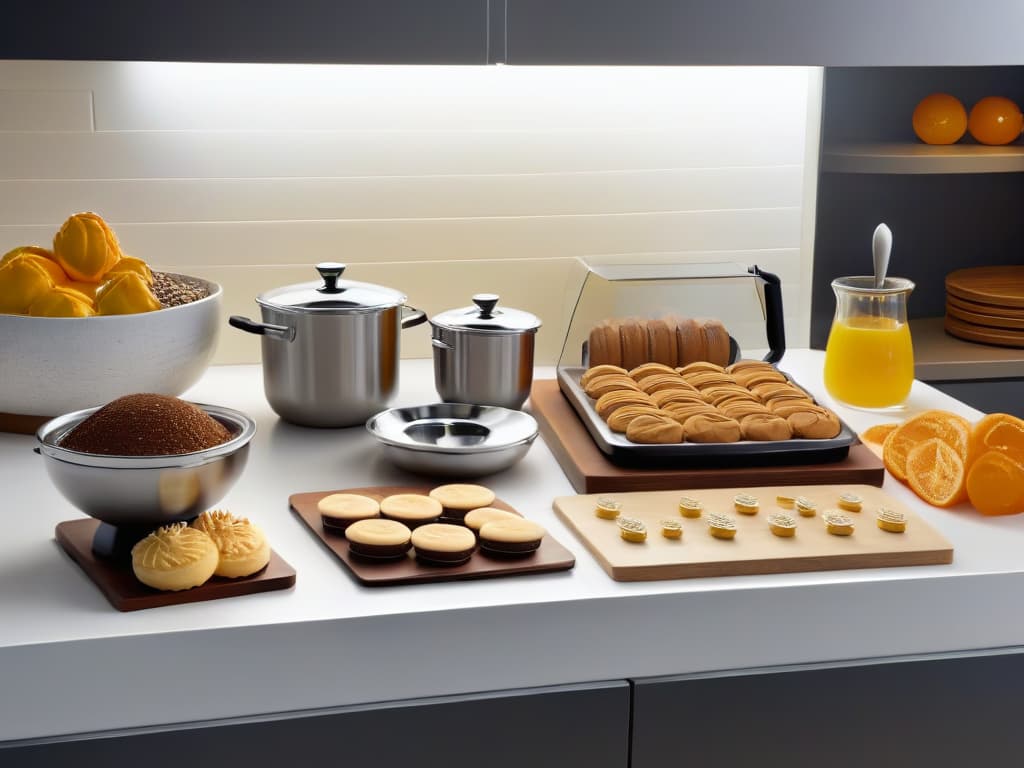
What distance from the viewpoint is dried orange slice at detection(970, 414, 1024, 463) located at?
1.33 m

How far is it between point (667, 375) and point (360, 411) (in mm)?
414

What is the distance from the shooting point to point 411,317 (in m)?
1.68

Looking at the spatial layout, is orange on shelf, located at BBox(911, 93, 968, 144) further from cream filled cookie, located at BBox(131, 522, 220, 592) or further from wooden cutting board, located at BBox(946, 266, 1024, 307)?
cream filled cookie, located at BBox(131, 522, 220, 592)

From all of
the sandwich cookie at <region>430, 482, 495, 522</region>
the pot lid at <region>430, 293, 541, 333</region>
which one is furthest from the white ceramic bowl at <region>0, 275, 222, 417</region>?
the sandwich cookie at <region>430, 482, 495, 522</region>

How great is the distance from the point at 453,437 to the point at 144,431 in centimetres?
44

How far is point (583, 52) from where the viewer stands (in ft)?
5.11

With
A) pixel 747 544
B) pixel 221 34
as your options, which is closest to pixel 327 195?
pixel 221 34

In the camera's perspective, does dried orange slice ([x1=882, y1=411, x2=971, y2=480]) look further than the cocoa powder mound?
Yes

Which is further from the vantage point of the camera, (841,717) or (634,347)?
(634,347)

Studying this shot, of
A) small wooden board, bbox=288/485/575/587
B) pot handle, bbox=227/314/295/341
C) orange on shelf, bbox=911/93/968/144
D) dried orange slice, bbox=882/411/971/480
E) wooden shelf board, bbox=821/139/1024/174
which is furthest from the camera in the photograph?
orange on shelf, bbox=911/93/968/144

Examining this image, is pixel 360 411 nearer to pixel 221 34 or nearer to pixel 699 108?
pixel 221 34

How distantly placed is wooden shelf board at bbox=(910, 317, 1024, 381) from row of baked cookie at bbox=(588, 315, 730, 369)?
54cm

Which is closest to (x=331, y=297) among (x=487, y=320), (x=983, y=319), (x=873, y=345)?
(x=487, y=320)

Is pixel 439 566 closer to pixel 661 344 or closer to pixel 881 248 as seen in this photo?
pixel 661 344
